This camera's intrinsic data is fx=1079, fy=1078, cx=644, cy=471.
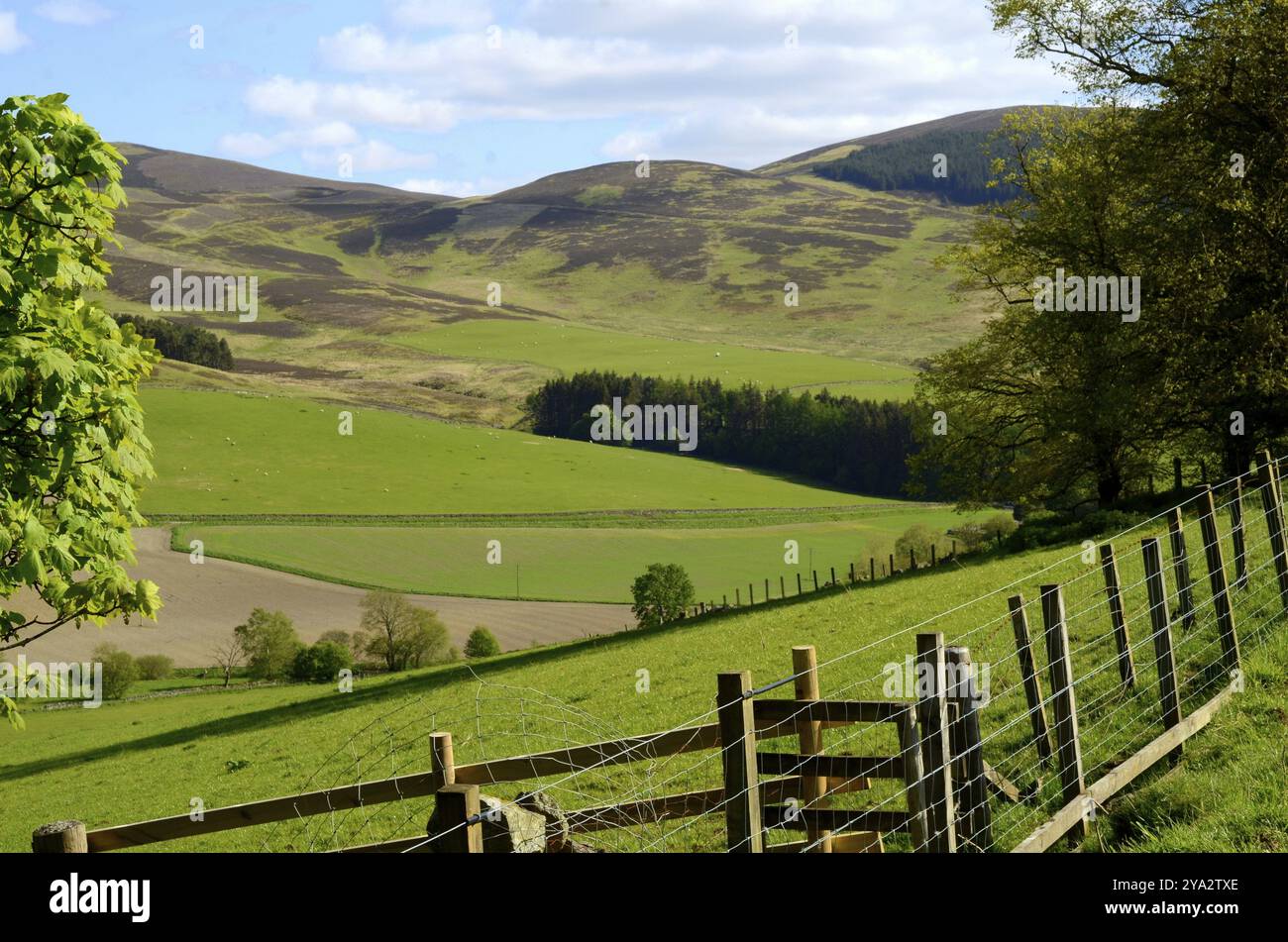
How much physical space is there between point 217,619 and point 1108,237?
7777 cm

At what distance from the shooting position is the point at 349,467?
15638 cm

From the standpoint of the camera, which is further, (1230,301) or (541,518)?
(541,518)

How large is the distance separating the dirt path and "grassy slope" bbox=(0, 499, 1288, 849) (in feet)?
101

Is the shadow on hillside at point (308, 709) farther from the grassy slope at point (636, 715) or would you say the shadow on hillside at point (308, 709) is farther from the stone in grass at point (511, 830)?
the stone in grass at point (511, 830)

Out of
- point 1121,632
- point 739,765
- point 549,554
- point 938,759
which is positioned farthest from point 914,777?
point 549,554

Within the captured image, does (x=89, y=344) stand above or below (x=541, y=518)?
above

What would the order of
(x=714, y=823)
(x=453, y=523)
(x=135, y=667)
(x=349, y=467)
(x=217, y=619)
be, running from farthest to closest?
(x=349, y=467)
(x=453, y=523)
(x=217, y=619)
(x=135, y=667)
(x=714, y=823)

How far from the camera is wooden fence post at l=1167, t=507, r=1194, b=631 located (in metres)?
12.9

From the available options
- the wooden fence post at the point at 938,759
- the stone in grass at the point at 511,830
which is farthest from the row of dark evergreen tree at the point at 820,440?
the stone in grass at the point at 511,830

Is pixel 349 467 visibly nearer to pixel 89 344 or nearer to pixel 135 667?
pixel 135 667

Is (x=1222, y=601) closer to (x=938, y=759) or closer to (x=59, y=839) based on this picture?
(x=938, y=759)

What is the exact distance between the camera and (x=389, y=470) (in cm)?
15750

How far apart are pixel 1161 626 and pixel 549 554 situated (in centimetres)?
11131
